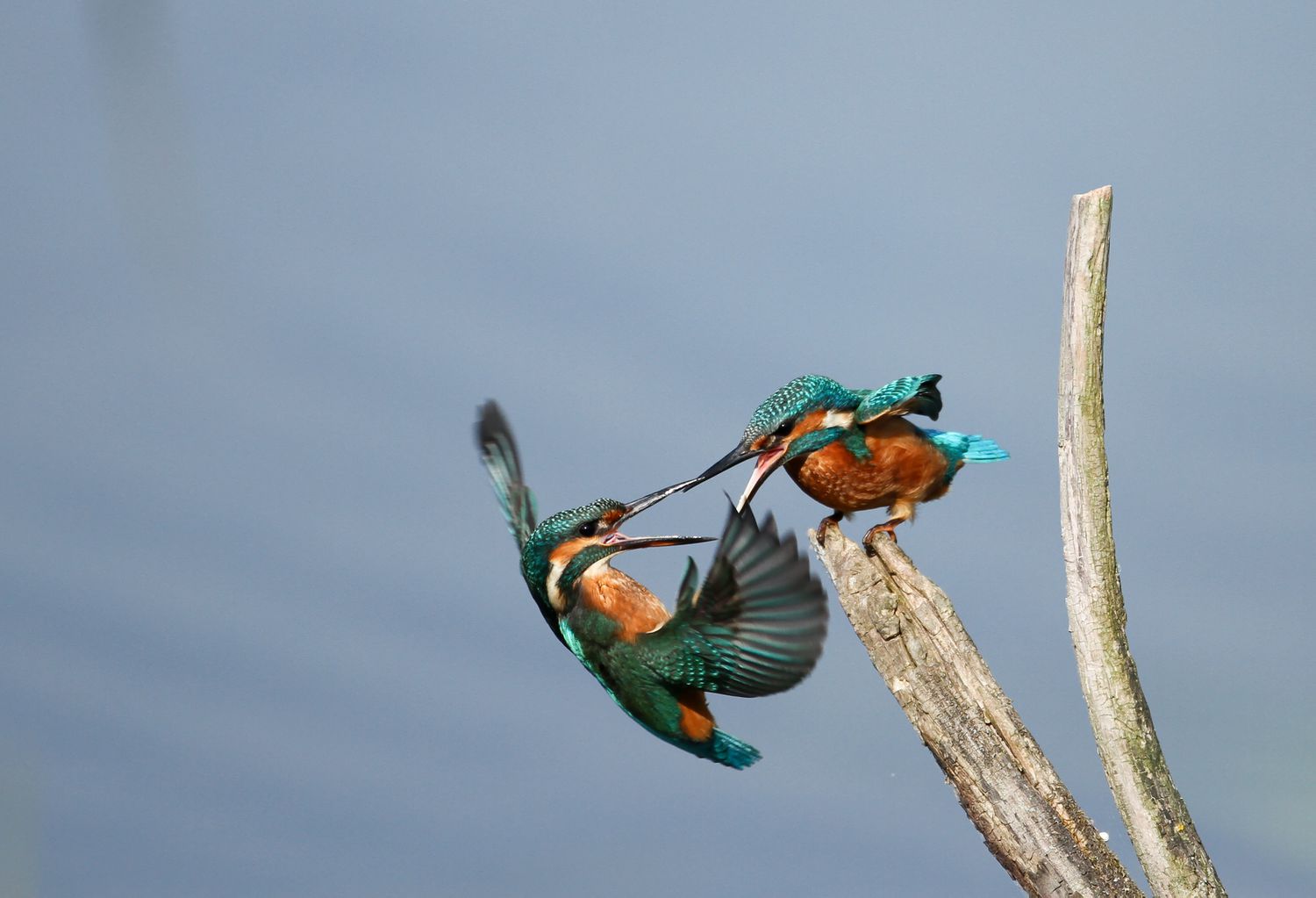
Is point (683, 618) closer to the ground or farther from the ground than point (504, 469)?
closer to the ground

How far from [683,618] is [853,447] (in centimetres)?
66

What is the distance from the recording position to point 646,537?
10.1 ft

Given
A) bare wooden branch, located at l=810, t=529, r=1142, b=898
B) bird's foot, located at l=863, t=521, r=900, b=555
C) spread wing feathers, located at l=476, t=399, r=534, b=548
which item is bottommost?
bare wooden branch, located at l=810, t=529, r=1142, b=898

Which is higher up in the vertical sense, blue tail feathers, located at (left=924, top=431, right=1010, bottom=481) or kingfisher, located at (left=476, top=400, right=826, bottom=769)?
blue tail feathers, located at (left=924, top=431, right=1010, bottom=481)

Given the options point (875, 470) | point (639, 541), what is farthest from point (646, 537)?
point (875, 470)

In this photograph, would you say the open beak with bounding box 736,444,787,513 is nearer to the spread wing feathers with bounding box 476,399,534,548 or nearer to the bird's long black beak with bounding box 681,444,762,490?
the bird's long black beak with bounding box 681,444,762,490

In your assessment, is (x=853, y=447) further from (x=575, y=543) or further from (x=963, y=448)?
(x=575, y=543)

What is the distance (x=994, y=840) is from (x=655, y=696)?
2.70 ft

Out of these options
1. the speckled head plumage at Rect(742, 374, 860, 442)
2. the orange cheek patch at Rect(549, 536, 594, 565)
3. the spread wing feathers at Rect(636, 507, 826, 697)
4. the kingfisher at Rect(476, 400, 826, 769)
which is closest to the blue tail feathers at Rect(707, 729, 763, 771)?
the kingfisher at Rect(476, 400, 826, 769)

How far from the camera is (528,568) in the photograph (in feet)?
10.2

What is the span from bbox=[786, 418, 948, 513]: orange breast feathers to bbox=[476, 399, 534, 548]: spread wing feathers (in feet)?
2.56

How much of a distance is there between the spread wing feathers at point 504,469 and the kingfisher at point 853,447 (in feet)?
2.46

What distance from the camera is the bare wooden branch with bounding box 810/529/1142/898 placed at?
9.80 ft

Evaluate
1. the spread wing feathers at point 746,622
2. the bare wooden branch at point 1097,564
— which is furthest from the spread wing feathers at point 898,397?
the spread wing feathers at point 746,622
